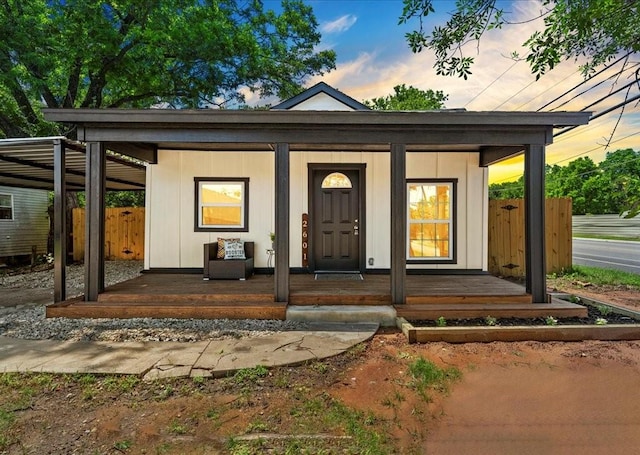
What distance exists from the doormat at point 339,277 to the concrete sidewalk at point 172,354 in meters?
2.04

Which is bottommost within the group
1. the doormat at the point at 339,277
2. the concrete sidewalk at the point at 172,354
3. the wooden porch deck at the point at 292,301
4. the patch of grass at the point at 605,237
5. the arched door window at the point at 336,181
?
the concrete sidewalk at the point at 172,354

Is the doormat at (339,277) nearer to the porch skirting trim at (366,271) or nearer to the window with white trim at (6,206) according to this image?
the porch skirting trim at (366,271)

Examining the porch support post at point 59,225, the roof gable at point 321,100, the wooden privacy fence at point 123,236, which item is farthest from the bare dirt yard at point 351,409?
the wooden privacy fence at point 123,236

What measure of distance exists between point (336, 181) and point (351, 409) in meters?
4.91

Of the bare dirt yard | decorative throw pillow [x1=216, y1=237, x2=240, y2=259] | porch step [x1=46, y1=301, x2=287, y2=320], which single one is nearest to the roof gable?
decorative throw pillow [x1=216, y1=237, x2=240, y2=259]

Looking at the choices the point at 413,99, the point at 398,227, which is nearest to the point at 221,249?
the point at 398,227

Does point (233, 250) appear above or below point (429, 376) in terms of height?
above

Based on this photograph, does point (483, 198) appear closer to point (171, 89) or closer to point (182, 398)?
point (182, 398)

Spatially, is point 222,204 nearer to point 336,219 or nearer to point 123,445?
point 336,219

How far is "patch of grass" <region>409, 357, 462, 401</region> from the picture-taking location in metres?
2.82

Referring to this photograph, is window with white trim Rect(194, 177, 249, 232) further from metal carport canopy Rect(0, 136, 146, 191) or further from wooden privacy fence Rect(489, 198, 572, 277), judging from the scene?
wooden privacy fence Rect(489, 198, 572, 277)

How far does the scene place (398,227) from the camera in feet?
15.2

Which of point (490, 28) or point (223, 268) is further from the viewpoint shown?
point (223, 268)

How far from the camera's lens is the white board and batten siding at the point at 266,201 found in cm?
680
